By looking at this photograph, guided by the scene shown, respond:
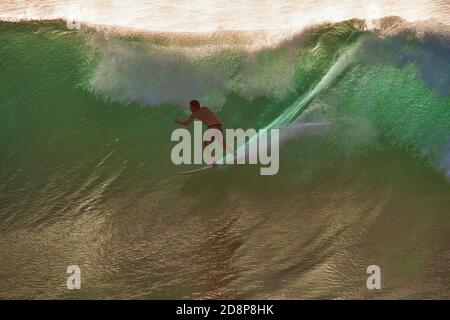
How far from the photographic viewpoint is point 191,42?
8875 millimetres

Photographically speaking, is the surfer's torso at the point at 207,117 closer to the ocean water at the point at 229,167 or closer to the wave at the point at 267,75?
the ocean water at the point at 229,167

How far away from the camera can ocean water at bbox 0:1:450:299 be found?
5777 mm

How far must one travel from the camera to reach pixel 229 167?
7164mm

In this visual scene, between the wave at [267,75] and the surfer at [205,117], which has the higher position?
the wave at [267,75]

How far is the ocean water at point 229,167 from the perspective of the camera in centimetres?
578

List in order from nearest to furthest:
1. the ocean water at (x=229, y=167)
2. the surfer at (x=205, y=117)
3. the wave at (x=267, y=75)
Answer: the ocean water at (x=229, y=167) < the surfer at (x=205, y=117) < the wave at (x=267, y=75)

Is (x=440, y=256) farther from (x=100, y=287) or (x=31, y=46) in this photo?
(x=31, y=46)

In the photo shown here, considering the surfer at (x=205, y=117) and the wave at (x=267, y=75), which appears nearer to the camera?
the surfer at (x=205, y=117)

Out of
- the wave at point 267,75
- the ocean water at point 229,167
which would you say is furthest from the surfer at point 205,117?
the wave at point 267,75

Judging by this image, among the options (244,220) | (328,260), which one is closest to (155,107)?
(244,220)

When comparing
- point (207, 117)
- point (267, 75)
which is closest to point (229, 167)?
point (207, 117)

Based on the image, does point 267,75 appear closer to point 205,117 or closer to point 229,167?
point 205,117

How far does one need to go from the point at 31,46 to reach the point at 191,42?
1777mm

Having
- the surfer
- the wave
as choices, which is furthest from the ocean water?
the surfer
